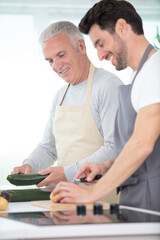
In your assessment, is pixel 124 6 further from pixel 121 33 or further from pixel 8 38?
pixel 8 38

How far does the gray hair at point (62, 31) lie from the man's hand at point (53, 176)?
77 cm

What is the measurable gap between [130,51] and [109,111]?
58cm

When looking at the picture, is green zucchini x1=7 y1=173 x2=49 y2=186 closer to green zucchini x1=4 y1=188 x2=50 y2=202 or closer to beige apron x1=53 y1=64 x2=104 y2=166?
green zucchini x1=4 y1=188 x2=50 y2=202

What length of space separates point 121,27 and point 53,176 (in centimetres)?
79

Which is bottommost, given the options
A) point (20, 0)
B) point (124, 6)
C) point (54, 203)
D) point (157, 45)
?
point (54, 203)

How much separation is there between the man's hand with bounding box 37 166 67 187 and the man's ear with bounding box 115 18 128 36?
76cm

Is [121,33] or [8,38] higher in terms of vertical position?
[8,38]

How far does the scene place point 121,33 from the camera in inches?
66.4

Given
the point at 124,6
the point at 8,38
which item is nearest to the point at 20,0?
the point at 8,38

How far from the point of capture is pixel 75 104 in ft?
7.97

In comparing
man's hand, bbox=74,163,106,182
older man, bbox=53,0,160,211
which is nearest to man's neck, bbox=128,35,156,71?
older man, bbox=53,0,160,211

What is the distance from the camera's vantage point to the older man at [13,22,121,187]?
228cm

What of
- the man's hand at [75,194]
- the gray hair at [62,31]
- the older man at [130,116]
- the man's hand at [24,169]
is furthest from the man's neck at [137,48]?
the man's hand at [24,169]

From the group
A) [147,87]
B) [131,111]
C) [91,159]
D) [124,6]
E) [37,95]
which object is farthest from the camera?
[37,95]
